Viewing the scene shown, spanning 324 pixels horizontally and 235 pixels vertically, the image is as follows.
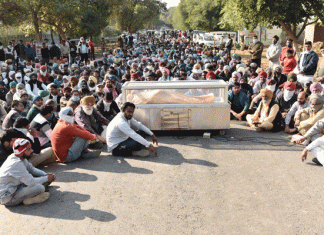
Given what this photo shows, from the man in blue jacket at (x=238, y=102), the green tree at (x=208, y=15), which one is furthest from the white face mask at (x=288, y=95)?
the green tree at (x=208, y=15)

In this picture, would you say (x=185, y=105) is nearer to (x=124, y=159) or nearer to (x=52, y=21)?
(x=124, y=159)

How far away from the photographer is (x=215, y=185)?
549cm

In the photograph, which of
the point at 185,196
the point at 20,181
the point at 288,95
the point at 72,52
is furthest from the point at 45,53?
the point at 185,196

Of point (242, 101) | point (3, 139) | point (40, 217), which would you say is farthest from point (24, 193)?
point (242, 101)

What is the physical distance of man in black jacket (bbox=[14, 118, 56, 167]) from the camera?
5824 mm

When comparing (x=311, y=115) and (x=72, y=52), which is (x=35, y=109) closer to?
(x=311, y=115)

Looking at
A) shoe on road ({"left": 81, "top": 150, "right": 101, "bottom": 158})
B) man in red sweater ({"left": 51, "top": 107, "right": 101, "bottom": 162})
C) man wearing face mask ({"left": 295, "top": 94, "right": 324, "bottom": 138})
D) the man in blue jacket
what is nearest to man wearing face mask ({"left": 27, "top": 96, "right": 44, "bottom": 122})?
man in red sweater ({"left": 51, "top": 107, "right": 101, "bottom": 162})

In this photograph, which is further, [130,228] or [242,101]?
[242,101]

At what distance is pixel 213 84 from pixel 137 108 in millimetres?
1992

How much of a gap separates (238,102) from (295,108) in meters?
1.76

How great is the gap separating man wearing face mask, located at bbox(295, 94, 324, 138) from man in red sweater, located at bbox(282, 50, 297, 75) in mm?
4677

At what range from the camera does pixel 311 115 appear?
739 cm

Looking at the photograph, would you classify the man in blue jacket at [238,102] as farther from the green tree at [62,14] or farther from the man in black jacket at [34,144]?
the green tree at [62,14]

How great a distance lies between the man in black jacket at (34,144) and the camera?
582 centimetres
